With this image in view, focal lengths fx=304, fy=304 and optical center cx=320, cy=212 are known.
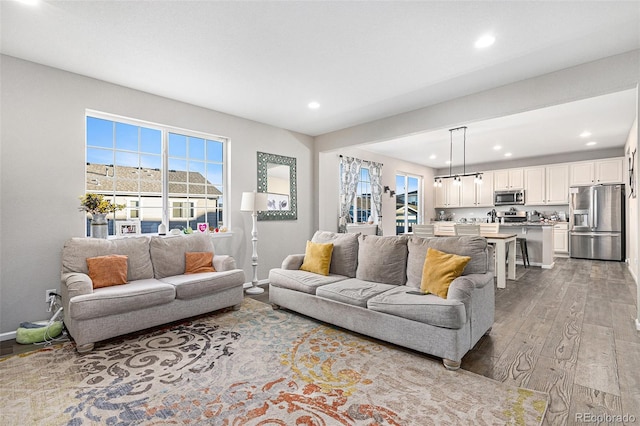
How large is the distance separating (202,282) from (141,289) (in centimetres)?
60

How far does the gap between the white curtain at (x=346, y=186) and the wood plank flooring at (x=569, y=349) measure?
10.1 ft

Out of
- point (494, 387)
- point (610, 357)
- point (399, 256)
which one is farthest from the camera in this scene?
point (399, 256)

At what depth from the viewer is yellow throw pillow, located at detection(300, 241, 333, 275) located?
3.79 meters

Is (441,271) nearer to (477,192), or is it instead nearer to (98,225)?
(98,225)

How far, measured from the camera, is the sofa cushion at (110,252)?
3.09 meters

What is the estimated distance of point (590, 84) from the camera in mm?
3059

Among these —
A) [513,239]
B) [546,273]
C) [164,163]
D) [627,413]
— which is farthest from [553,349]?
[164,163]

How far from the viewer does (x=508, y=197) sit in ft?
28.3

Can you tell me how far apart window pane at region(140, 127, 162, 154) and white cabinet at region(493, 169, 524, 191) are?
8.71m

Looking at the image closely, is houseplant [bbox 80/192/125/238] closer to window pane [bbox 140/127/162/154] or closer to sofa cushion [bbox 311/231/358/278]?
window pane [bbox 140/127/162/154]

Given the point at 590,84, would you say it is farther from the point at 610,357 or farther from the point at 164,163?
the point at 164,163

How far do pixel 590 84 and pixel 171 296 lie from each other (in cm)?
475

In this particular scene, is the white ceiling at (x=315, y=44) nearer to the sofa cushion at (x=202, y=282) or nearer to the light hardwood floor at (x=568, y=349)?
the sofa cushion at (x=202, y=282)

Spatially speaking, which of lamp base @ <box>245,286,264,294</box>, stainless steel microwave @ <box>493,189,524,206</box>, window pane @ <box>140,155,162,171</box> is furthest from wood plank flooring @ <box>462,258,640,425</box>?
window pane @ <box>140,155,162,171</box>
